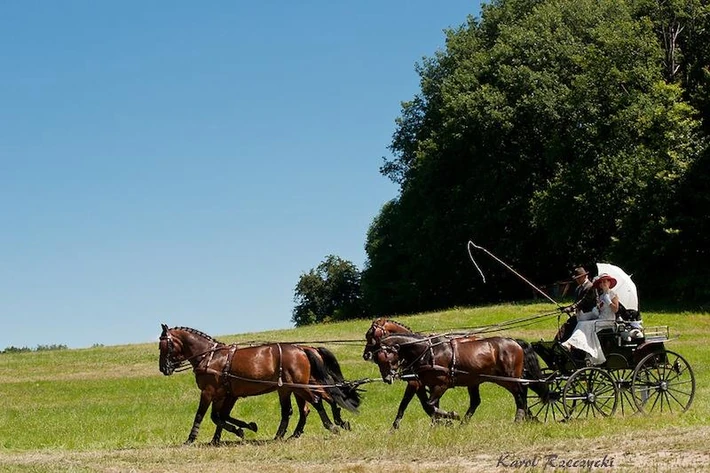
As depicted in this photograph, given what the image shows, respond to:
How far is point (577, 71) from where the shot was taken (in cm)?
5378

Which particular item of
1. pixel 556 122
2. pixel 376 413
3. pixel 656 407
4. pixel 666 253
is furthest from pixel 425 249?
pixel 656 407

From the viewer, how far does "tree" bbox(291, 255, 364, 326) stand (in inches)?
3590

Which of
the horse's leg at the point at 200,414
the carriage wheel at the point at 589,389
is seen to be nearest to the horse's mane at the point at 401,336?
the carriage wheel at the point at 589,389

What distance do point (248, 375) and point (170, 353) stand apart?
1.54 m

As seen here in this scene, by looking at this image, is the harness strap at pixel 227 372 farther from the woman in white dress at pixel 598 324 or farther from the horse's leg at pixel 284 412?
the woman in white dress at pixel 598 324

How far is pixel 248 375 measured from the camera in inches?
730

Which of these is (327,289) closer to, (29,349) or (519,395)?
(29,349)

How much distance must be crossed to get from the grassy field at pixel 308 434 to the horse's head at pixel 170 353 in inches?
56.8

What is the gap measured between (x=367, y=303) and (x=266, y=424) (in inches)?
2044

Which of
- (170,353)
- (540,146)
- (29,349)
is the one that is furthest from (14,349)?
(170,353)

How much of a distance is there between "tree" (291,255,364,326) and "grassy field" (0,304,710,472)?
52303 mm

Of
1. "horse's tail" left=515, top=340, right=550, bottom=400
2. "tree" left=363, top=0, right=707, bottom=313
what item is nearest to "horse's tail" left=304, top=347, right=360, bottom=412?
"horse's tail" left=515, top=340, right=550, bottom=400

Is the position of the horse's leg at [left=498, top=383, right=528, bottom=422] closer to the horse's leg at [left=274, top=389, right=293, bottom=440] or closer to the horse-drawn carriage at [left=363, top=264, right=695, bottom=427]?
the horse-drawn carriage at [left=363, top=264, right=695, bottom=427]

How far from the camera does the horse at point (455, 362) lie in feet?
59.1
